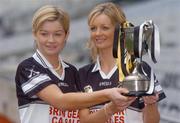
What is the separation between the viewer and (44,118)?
5.41 ft

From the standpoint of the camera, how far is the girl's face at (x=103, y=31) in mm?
1665

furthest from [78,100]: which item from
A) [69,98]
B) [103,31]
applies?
[103,31]

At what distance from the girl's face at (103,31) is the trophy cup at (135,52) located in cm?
19

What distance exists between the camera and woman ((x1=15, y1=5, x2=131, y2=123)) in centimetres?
163

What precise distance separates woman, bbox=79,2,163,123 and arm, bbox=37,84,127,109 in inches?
2.4

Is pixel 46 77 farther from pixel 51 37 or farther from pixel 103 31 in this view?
pixel 103 31

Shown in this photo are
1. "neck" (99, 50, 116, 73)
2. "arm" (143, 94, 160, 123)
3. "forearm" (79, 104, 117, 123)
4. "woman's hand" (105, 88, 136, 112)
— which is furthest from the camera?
Result: "neck" (99, 50, 116, 73)

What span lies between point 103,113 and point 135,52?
0.24 metres

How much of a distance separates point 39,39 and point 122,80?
382 mm

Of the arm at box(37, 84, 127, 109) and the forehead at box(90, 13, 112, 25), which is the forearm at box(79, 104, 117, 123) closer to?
the arm at box(37, 84, 127, 109)

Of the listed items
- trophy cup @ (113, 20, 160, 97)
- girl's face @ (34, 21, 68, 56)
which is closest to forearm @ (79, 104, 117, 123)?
trophy cup @ (113, 20, 160, 97)

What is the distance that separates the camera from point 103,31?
1.67m

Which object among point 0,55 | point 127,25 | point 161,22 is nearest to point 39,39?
point 127,25

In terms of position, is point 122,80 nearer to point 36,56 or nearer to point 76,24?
point 36,56
